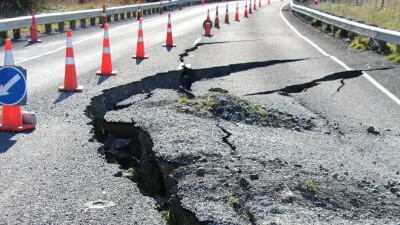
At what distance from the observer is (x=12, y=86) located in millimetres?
6629

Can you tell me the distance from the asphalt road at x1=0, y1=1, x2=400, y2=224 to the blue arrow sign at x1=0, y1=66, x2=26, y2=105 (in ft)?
1.28

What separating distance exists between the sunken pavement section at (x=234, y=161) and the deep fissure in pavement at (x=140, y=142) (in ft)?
0.04

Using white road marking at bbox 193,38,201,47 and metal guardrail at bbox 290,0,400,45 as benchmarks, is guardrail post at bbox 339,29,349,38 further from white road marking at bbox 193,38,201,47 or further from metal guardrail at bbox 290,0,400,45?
white road marking at bbox 193,38,201,47

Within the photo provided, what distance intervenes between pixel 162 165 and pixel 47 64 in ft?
24.6

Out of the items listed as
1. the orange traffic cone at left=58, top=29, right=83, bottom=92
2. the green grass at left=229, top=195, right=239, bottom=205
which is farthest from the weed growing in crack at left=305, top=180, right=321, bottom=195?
the orange traffic cone at left=58, top=29, right=83, bottom=92

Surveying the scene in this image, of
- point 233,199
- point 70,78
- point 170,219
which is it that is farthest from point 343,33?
point 170,219

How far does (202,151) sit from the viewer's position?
558 cm

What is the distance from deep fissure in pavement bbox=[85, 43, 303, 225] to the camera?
16.8 ft

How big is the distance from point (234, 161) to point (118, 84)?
15.4 ft

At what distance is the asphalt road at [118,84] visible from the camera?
4383mm

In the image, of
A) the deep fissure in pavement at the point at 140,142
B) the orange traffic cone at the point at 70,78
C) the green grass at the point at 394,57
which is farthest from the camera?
the green grass at the point at 394,57

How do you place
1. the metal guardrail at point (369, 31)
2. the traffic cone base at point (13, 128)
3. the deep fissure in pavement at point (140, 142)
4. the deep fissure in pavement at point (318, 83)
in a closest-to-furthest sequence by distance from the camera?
the deep fissure in pavement at point (140, 142)
the traffic cone base at point (13, 128)
the deep fissure in pavement at point (318, 83)
the metal guardrail at point (369, 31)

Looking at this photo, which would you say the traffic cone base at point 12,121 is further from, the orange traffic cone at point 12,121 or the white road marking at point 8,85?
the white road marking at point 8,85

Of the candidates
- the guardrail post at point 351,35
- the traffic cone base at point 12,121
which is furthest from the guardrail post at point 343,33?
the traffic cone base at point 12,121
